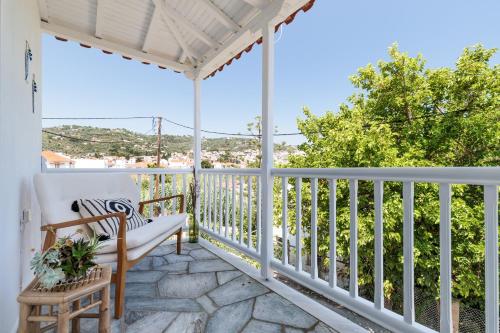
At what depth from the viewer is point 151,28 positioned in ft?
10.4

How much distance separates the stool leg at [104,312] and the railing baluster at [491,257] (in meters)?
1.73

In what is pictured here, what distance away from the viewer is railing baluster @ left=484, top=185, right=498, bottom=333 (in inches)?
44.7

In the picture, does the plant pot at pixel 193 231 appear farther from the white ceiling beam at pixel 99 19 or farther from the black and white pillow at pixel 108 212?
the white ceiling beam at pixel 99 19

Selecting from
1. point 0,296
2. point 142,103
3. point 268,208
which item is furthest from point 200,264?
point 142,103

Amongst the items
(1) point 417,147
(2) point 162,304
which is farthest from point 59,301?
(1) point 417,147

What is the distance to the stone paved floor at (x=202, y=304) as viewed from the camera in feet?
5.62

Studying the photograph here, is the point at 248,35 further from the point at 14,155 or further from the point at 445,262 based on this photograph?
the point at 445,262

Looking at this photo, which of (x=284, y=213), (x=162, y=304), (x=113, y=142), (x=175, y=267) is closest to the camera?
(x=162, y=304)

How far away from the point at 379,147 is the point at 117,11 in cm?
1124

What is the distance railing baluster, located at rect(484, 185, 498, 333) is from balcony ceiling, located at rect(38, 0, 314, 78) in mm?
1946

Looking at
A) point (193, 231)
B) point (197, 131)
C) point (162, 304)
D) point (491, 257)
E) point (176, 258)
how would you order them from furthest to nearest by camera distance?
point (197, 131) < point (193, 231) < point (176, 258) < point (162, 304) < point (491, 257)

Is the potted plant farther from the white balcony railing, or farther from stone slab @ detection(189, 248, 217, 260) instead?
stone slab @ detection(189, 248, 217, 260)

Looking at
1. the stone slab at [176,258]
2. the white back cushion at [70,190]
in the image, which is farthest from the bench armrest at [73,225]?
the stone slab at [176,258]

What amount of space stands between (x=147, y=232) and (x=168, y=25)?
2.26 meters
